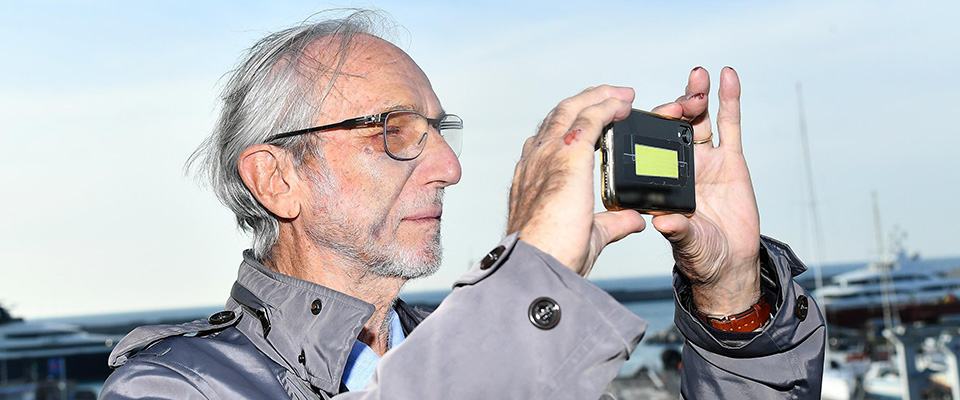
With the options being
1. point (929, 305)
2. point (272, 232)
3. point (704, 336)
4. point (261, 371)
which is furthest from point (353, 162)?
point (929, 305)

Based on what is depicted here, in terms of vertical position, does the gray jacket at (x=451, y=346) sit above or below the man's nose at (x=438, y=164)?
below

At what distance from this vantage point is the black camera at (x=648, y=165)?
5.11ft

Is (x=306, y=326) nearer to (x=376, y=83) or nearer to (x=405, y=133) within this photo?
(x=405, y=133)

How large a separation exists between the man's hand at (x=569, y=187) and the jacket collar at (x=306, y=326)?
53cm

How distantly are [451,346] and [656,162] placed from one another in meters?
0.70

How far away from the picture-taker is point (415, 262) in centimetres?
206

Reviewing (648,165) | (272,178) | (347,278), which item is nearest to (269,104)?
(272,178)

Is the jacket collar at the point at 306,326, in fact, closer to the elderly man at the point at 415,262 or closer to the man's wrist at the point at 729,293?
the elderly man at the point at 415,262

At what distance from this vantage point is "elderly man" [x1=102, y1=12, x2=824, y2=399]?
4.08ft

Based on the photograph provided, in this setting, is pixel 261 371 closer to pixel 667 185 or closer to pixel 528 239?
pixel 528 239

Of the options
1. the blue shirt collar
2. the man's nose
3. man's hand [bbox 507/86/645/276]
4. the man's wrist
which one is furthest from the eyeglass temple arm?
the man's wrist

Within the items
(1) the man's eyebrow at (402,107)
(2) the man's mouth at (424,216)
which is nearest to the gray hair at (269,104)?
(1) the man's eyebrow at (402,107)

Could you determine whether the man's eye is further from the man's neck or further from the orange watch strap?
the orange watch strap

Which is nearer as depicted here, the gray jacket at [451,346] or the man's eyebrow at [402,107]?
the gray jacket at [451,346]
